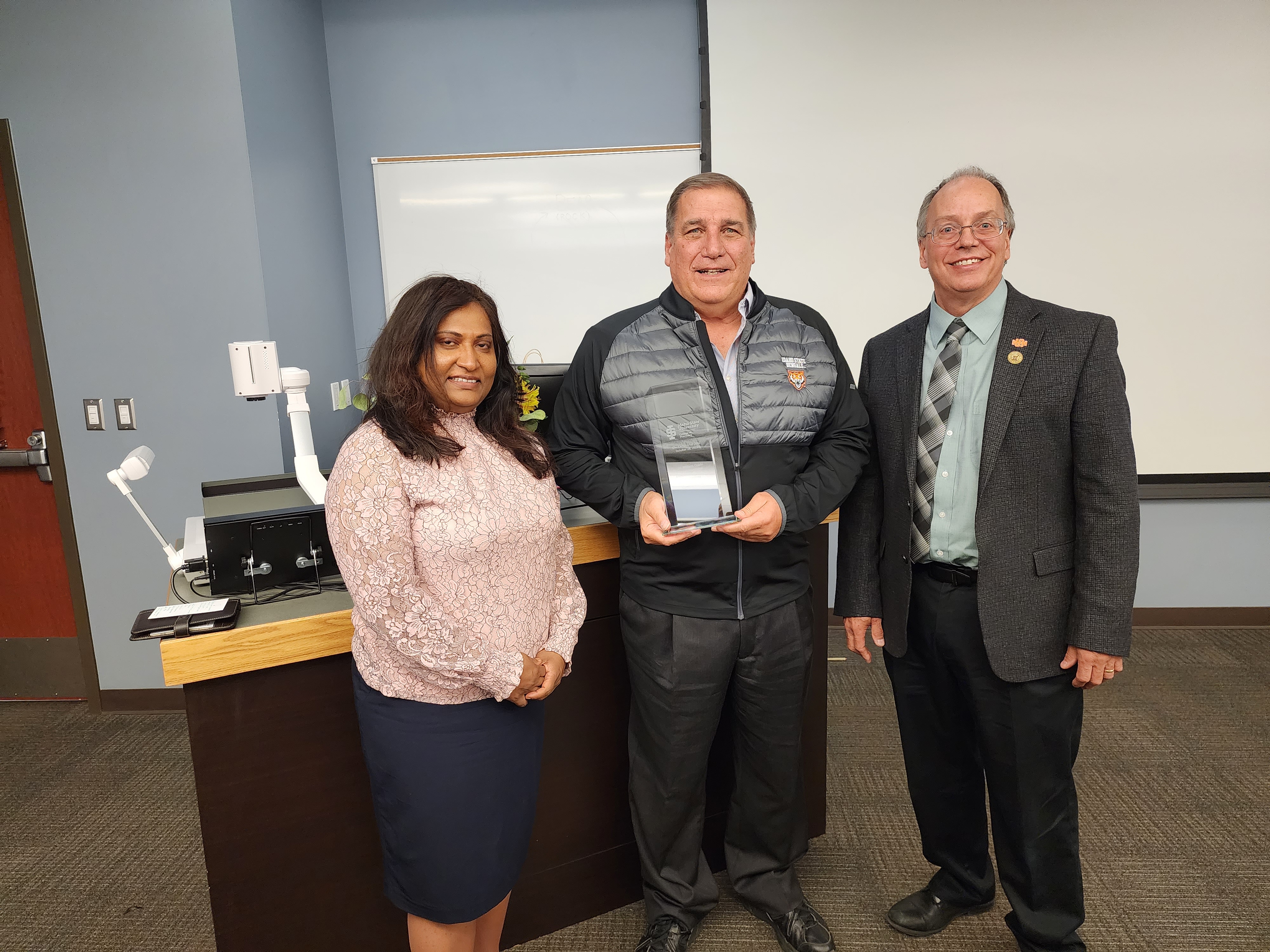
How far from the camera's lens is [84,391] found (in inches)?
113

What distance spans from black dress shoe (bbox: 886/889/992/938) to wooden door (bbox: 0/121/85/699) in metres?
3.27

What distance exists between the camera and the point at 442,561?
117 centimetres

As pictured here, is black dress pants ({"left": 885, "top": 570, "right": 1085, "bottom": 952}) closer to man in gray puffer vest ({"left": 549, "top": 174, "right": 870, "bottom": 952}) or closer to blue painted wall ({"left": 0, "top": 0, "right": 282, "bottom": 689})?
man in gray puffer vest ({"left": 549, "top": 174, "right": 870, "bottom": 952})

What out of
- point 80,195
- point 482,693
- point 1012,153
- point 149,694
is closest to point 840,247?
point 1012,153

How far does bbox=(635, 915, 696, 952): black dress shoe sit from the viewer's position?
5.52ft

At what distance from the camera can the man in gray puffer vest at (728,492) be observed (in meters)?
1.54

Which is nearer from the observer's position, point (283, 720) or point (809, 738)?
point (283, 720)

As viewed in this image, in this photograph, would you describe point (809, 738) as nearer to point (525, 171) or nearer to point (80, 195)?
point (525, 171)

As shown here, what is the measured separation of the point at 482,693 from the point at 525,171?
296 centimetres

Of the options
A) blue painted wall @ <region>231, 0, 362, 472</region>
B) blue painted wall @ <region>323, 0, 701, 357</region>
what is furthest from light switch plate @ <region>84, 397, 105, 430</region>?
blue painted wall @ <region>323, 0, 701, 357</region>

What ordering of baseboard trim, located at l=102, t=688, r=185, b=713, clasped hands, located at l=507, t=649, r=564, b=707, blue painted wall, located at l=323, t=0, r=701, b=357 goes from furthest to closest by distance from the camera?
1. blue painted wall, located at l=323, t=0, r=701, b=357
2. baseboard trim, located at l=102, t=688, r=185, b=713
3. clasped hands, located at l=507, t=649, r=564, b=707

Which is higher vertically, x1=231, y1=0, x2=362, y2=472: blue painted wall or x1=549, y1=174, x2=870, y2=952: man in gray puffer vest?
x1=231, y1=0, x2=362, y2=472: blue painted wall

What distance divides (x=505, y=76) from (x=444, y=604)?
3.13 meters

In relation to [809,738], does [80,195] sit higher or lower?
higher
